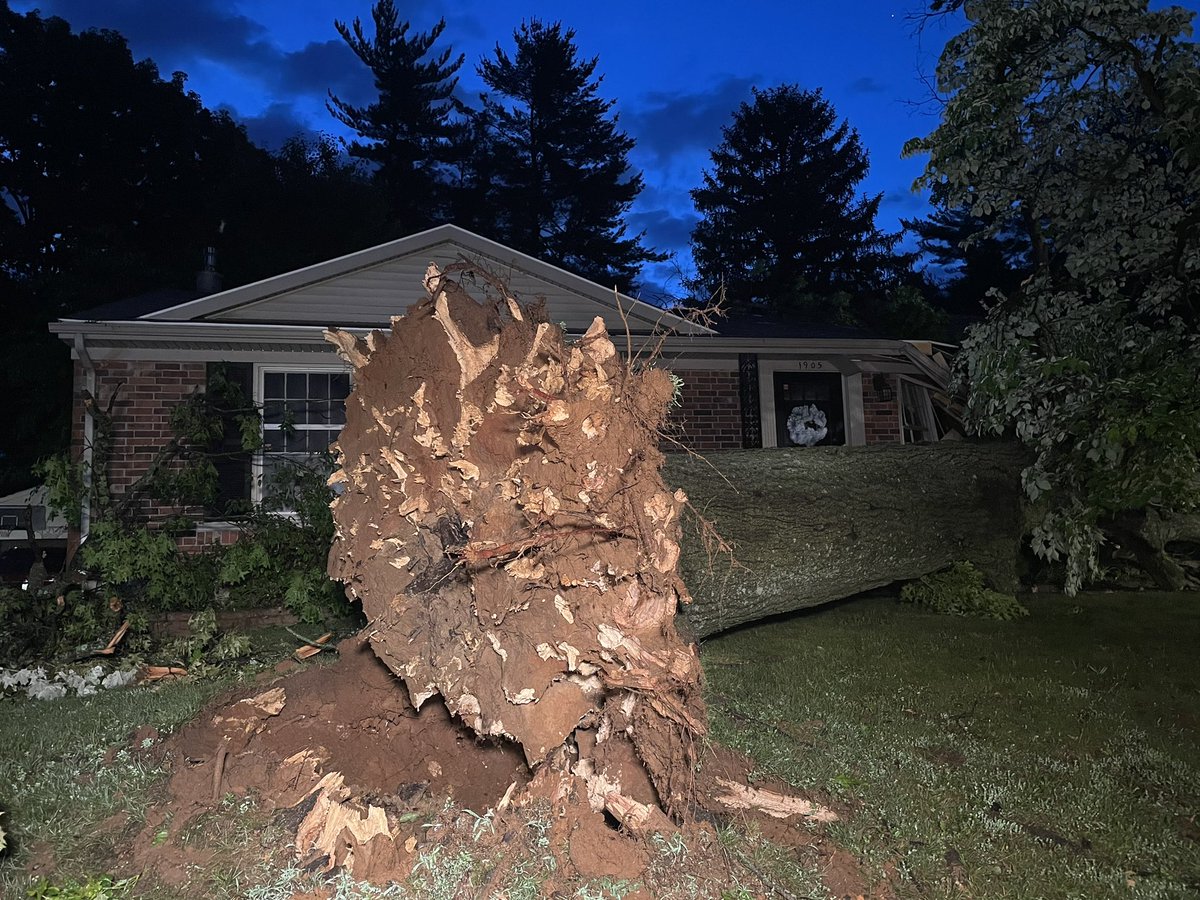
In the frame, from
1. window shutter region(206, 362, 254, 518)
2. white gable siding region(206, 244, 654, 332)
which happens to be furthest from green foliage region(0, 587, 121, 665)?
white gable siding region(206, 244, 654, 332)

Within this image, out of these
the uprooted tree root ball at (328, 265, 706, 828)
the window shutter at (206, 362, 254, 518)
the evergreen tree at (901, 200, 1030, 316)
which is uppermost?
the evergreen tree at (901, 200, 1030, 316)

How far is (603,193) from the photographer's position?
3042cm

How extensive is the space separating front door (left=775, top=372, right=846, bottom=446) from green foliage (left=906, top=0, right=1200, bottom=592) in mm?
4774

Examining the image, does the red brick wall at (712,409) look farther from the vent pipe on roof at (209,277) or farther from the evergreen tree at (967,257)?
the evergreen tree at (967,257)

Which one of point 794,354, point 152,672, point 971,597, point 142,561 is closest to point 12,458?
point 142,561

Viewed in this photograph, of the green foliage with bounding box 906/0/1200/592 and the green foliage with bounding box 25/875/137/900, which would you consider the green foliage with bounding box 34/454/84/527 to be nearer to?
the green foliage with bounding box 25/875/137/900

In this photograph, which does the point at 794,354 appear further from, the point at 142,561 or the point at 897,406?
the point at 142,561

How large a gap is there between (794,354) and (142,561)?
800cm

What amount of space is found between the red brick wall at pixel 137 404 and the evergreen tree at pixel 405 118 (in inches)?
808

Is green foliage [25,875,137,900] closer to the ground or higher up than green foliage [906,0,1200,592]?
closer to the ground

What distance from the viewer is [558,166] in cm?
3111

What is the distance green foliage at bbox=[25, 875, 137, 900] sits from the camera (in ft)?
8.52

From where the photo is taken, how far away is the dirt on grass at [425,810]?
265 centimetres

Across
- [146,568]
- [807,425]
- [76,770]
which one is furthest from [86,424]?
[807,425]
